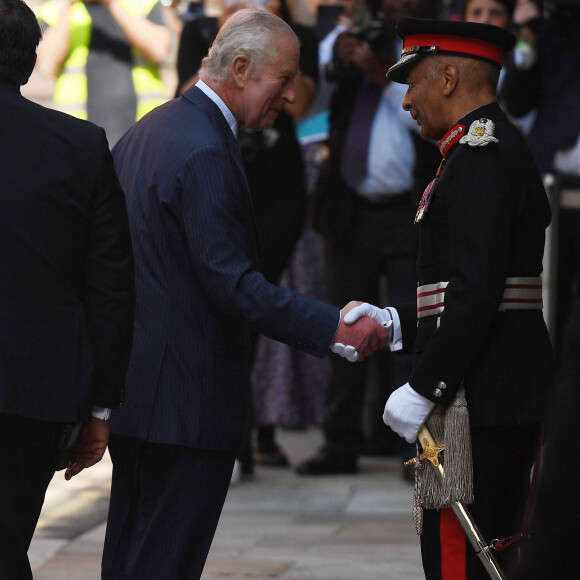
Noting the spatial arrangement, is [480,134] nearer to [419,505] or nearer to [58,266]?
[419,505]

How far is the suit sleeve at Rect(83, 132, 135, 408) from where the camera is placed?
312 cm

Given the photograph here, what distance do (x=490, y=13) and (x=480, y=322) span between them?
347 cm

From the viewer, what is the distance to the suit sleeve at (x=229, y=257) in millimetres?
3287

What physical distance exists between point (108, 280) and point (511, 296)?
36.1 inches

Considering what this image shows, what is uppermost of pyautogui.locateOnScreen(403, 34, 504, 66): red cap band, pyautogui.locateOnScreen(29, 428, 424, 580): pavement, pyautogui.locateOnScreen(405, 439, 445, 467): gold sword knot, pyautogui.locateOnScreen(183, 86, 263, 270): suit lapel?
pyautogui.locateOnScreen(403, 34, 504, 66): red cap band

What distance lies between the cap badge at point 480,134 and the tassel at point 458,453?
1.87ft

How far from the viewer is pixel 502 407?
3203 mm

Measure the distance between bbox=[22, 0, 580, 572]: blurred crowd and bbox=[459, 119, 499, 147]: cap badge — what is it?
9.26ft

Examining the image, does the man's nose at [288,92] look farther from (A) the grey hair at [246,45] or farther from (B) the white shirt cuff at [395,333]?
(B) the white shirt cuff at [395,333]

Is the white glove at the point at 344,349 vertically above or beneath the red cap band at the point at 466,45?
beneath

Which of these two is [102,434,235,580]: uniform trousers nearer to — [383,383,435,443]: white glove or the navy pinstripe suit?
the navy pinstripe suit

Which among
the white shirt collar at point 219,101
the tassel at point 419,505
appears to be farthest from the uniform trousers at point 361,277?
the tassel at point 419,505

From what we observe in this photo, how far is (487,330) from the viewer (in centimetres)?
318

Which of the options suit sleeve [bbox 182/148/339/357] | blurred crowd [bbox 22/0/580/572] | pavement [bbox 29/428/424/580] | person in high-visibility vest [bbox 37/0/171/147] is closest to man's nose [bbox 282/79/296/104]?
suit sleeve [bbox 182/148/339/357]
